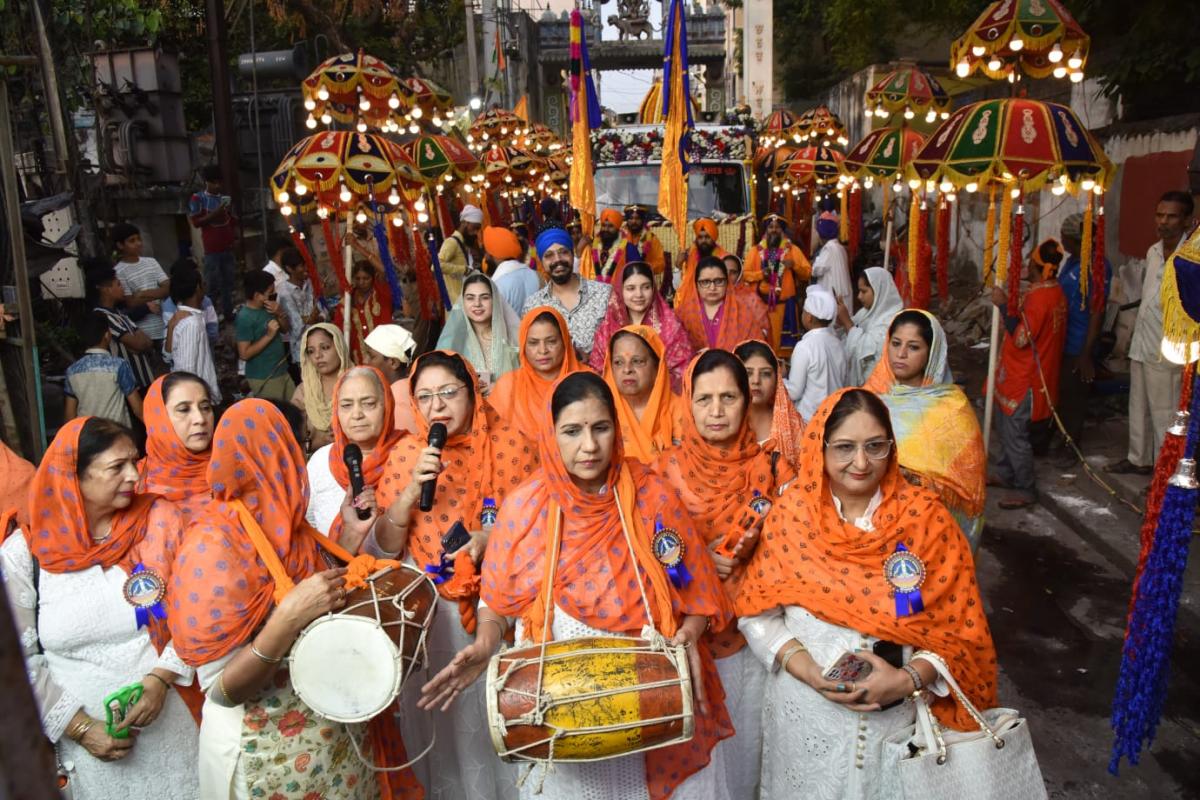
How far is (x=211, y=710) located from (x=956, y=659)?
201cm

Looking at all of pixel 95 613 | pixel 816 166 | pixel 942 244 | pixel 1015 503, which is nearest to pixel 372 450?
pixel 95 613

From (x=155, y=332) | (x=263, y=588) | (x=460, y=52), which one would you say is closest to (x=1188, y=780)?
(x=263, y=588)

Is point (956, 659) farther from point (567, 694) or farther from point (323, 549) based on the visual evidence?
point (323, 549)

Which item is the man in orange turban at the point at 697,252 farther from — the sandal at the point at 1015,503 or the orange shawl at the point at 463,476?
the orange shawl at the point at 463,476

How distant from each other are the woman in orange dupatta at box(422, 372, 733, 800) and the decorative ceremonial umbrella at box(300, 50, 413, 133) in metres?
6.42

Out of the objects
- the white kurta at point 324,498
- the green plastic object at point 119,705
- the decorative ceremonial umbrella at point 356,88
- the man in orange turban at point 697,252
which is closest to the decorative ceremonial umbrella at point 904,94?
the man in orange turban at point 697,252

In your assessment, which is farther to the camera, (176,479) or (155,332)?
(155,332)

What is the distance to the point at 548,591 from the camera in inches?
95.1

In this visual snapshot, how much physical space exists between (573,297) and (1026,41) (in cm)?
360

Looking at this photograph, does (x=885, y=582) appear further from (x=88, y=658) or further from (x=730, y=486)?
(x=88, y=658)

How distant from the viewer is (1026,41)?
19.4 ft

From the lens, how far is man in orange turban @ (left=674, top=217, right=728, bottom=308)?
726 cm

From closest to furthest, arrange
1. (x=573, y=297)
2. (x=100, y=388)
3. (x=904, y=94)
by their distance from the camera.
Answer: (x=100, y=388), (x=573, y=297), (x=904, y=94)

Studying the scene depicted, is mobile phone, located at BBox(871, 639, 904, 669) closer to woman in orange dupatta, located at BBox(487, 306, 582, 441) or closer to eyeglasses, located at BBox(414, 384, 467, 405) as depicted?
eyeglasses, located at BBox(414, 384, 467, 405)
